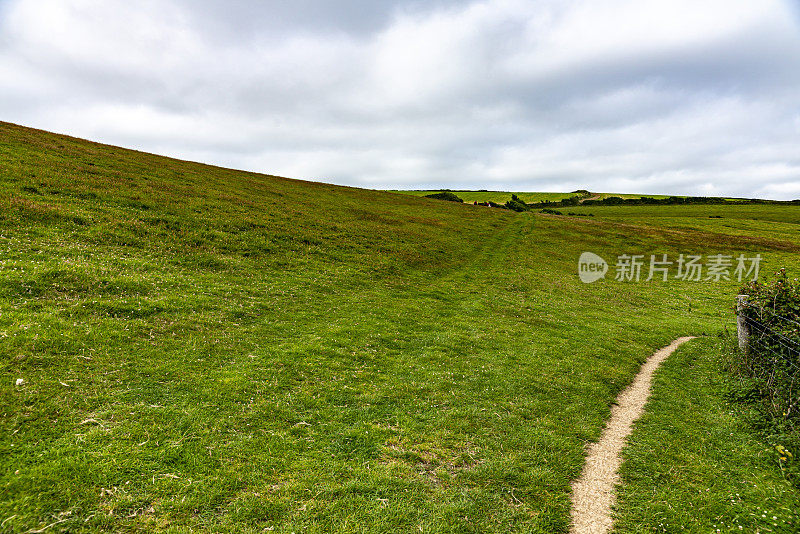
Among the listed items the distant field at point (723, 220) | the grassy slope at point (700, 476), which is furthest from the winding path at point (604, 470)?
the distant field at point (723, 220)

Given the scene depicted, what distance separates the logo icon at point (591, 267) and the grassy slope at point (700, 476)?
2939cm

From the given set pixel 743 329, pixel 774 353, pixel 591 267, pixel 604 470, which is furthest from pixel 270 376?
pixel 591 267

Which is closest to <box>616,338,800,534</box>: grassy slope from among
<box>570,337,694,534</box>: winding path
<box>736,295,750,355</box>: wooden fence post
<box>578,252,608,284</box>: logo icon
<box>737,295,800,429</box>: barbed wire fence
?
<box>570,337,694,534</box>: winding path

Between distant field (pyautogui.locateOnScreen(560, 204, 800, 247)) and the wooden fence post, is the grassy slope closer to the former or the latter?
the wooden fence post

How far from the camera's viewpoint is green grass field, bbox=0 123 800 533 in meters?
6.84

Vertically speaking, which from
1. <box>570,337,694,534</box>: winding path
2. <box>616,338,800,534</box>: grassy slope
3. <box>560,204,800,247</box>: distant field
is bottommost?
<box>570,337,694,534</box>: winding path

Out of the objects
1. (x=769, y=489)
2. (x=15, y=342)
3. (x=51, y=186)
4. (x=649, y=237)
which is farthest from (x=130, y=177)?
(x=649, y=237)

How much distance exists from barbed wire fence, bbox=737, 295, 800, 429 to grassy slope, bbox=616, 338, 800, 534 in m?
1.12

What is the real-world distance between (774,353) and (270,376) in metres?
16.4

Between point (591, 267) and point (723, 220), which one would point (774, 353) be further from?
point (723, 220)

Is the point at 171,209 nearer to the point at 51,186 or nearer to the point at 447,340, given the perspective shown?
the point at 51,186

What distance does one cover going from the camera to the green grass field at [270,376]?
6.84m

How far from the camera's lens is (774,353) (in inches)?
449

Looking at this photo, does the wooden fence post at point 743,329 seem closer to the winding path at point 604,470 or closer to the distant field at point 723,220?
the winding path at point 604,470
